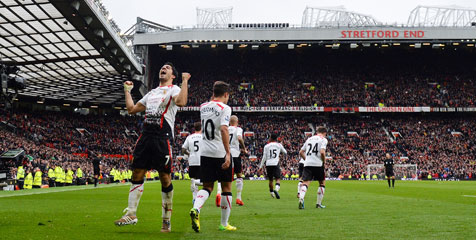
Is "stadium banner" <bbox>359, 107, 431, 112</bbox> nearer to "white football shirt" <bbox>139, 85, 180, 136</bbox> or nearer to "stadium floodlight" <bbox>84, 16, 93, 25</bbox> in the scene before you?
"stadium floodlight" <bbox>84, 16, 93, 25</bbox>

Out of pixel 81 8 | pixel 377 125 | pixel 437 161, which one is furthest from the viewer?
pixel 377 125

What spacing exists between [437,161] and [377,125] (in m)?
9.42

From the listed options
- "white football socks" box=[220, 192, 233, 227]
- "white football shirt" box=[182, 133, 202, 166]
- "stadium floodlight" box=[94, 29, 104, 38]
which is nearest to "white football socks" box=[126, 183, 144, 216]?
"white football socks" box=[220, 192, 233, 227]

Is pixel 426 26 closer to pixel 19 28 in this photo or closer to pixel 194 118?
pixel 194 118

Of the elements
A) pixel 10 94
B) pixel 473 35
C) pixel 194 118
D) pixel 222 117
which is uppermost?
pixel 473 35

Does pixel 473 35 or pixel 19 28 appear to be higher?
pixel 473 35

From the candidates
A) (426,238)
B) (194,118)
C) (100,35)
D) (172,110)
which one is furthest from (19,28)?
(194,118)

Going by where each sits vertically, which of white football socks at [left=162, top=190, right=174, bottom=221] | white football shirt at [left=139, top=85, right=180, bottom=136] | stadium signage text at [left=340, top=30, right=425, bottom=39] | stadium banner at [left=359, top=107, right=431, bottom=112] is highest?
stadium signage text at [left=340, top=30, right=425, bottom=39]

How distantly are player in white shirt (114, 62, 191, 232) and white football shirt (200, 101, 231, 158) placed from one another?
0.48 meters

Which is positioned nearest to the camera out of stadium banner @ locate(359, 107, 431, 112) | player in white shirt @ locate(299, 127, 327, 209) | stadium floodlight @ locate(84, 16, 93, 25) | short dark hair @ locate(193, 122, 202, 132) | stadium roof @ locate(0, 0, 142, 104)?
player in white shirt @ locate(299, 127, 327, 209)

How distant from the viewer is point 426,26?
54.0m

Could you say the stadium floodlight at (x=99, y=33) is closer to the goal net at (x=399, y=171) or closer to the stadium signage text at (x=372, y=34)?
the goal net at (x=399, y=171)

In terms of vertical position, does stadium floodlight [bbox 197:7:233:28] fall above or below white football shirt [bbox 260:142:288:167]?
above

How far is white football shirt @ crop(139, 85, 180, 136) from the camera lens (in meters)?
6.40
